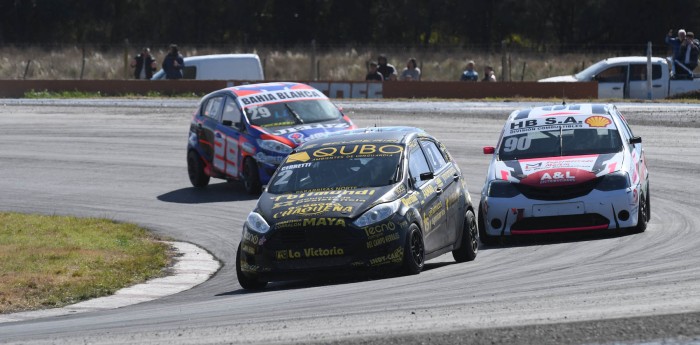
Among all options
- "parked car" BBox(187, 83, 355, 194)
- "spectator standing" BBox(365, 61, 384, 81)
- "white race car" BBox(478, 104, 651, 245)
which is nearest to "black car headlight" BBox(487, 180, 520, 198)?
"white race car" BBox(478, 104, 651, 245)

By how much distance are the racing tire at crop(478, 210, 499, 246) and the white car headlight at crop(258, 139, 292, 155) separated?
5.01m

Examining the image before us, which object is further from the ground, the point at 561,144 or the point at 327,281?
the point at 561,144

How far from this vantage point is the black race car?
36.8ft

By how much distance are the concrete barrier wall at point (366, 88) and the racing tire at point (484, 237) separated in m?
18.6

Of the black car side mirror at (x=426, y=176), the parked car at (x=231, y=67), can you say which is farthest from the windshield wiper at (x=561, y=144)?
the parked car at (x=231, y=67)

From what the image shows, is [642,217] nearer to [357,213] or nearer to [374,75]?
[357,213]

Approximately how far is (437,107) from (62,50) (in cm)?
3148

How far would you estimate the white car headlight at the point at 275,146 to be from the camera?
18766 millimetres

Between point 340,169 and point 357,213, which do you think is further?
point 340,169

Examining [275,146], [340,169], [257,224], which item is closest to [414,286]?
[257,224]

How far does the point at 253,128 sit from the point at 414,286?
9529mm

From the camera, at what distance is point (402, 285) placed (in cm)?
1032

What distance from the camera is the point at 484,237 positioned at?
47.0 feet

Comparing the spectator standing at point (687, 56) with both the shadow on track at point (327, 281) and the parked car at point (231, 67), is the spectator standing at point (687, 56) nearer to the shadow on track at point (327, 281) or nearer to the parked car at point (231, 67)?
the parked car at point (231, 67)
